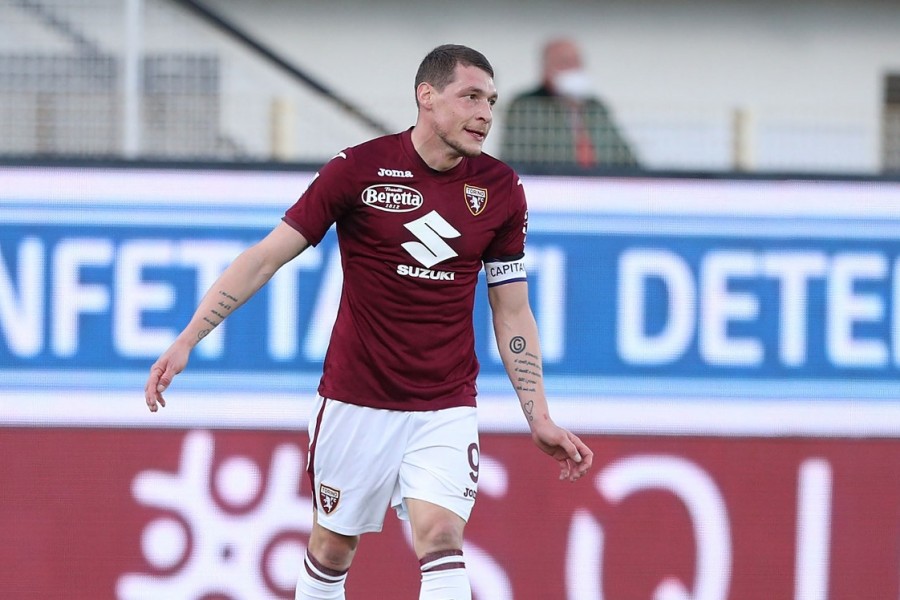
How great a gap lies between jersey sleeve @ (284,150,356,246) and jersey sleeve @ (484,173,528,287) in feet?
1.62

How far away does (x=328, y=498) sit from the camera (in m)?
4.73

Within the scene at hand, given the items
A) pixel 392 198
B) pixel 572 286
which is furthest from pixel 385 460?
pixel 572 286

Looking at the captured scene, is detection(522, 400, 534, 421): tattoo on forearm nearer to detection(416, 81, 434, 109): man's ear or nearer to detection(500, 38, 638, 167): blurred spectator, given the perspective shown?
detection(416, 81, 434, 109): man's ear

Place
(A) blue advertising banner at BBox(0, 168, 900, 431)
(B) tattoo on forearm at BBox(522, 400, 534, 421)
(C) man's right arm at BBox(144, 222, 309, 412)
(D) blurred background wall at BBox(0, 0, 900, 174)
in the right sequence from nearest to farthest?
(C) man's right arm at BBox(144, 222, 309, 412), (B) tattoo on forearm at BBox(522, 400, 534, 421), (A) blue advertising banner at BBox(0, 168, 900, 431), (D) blurred background wall at BBox(0, 0, 900, 174)

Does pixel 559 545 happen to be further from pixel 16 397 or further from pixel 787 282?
pixel 16 397

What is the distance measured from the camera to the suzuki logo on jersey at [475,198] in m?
4.59

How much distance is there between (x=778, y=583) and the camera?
5.82 meters

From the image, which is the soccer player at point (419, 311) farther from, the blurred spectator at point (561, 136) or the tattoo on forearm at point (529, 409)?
the blurred spectator at point (561, 136)

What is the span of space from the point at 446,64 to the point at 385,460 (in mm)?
1254

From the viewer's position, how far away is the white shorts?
A: 4.59 metres

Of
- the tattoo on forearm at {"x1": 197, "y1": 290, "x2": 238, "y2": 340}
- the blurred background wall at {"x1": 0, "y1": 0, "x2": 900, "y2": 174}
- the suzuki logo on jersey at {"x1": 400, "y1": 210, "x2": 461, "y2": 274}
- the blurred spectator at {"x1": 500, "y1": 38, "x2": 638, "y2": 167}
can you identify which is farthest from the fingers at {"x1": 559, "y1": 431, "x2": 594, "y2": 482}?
the blurred spectator at {"x1": 500, "y1": 38, "x2": 638, "y2": 167}

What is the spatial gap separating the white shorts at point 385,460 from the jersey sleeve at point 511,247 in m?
0.45

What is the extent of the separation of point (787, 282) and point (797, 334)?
21 centimetres

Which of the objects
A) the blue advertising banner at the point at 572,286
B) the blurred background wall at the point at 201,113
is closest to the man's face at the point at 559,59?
the blurred background wall at the point at 201,113
